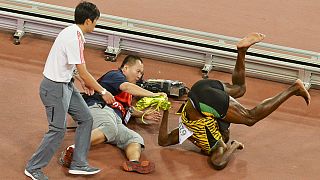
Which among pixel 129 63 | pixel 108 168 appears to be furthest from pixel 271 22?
pixel 108 168

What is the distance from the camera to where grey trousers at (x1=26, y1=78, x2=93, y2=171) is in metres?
5.13

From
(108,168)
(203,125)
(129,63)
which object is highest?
(129,63)

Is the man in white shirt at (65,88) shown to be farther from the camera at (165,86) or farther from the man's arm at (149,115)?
the camera at (165,86)

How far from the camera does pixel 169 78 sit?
7.24 meters

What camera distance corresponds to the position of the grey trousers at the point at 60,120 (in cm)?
513

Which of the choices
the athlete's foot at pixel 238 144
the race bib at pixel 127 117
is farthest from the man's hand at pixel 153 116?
the athlete's foot at pixel 238 144

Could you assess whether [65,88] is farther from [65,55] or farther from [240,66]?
[240,66]

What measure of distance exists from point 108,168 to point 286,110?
6.83ft

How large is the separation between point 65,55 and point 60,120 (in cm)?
49

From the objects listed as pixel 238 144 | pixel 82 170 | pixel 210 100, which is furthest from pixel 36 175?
pixel 238 144

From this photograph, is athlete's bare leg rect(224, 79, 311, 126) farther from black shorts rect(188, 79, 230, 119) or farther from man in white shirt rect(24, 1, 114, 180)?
man in white shirt rect(24, 1, 114, 180)

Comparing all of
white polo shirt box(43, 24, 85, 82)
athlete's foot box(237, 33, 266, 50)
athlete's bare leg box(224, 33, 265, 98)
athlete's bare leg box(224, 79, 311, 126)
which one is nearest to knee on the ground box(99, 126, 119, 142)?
white polo shirt box(43, 24, 85, 82)

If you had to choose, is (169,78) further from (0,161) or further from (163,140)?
(0,161)

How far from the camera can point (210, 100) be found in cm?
568
